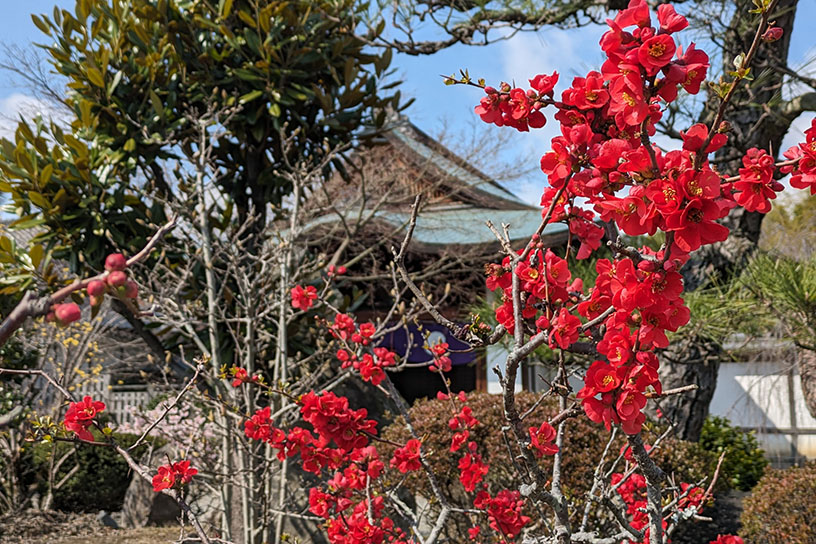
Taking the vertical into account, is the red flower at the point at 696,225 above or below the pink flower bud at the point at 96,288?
above

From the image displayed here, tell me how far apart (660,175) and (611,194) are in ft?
0.40

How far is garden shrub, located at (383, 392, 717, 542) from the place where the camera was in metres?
3.71

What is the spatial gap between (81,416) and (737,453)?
7.48m

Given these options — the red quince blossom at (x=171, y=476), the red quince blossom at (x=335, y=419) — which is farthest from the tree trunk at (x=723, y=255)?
the red quince blossom at (x=171, y=476)

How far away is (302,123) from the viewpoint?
16.2 ft

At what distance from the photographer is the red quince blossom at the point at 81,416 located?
1.70 meters

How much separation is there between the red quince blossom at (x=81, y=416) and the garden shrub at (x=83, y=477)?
4950mm


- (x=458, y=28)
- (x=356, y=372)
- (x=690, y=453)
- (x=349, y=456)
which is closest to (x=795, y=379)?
(x=690, y=453)

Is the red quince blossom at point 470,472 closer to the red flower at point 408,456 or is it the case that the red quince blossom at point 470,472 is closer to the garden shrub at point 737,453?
the red flower at point 408,456

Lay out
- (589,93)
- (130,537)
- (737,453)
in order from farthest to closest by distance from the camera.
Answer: (737,453) < (130,537) < (589,93)

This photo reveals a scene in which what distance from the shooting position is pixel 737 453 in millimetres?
7379

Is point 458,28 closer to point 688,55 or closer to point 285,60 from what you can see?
point 285,60

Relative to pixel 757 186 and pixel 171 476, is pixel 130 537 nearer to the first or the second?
pixel 171 476

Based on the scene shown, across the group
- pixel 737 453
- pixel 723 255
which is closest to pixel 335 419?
pixel 723 255
